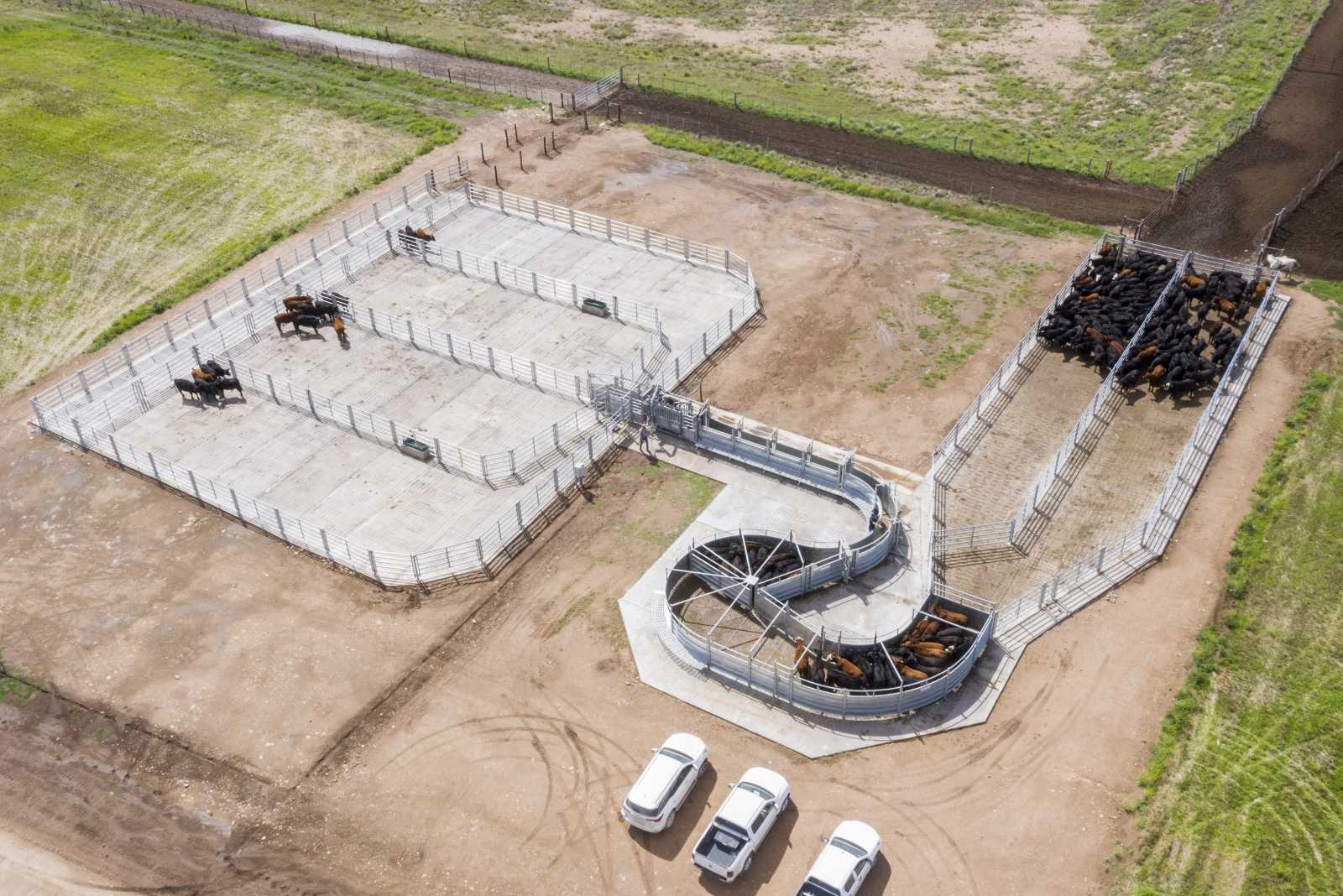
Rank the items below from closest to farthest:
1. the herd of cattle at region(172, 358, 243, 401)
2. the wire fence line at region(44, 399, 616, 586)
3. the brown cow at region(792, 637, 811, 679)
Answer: the brown cow at region(792, 637, 811, 679) < the wire fence line at region(44, 399, 616, 586) < the herd of cattle at region(172, 358, 243, 401)

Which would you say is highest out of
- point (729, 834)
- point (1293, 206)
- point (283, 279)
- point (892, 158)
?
point (1293, 206)

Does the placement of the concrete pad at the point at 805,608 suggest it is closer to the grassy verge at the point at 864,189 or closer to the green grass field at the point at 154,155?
the grassy verge at the point at 864,189

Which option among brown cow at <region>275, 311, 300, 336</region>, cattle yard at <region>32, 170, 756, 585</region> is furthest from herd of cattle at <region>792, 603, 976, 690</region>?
brown cow at <region>275, 311, 300, 336</region>

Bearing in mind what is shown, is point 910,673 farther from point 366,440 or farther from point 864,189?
point 864,189

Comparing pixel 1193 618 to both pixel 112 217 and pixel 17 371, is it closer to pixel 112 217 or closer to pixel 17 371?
pixel 17 371

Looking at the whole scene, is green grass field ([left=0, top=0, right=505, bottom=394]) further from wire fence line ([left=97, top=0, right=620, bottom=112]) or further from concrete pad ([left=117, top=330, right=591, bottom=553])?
concrete pad ([left=117, top=330, right=591, bottom=553])

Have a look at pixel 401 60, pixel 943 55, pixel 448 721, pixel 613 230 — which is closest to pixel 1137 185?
pixel 943 55

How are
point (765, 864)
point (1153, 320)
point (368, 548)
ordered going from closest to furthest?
point (765, 864), point (368, 548), point (1153, 320)
